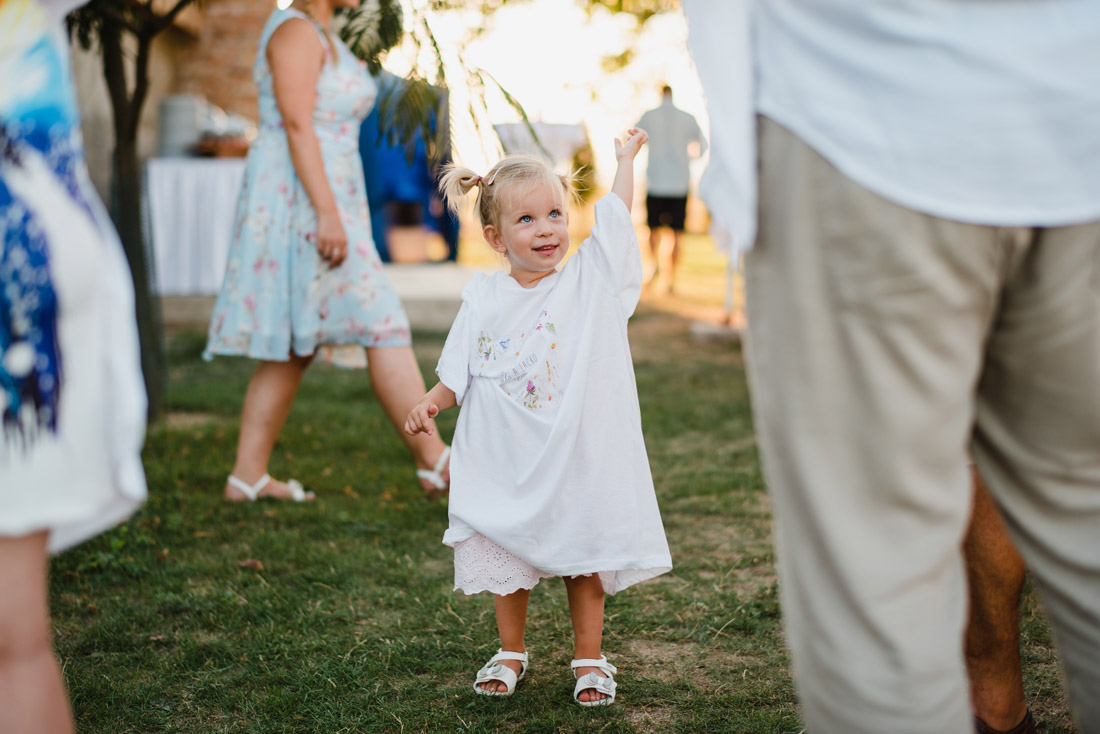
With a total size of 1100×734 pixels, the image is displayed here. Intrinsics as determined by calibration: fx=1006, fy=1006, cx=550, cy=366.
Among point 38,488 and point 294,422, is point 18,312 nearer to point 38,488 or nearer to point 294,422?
point 38,488

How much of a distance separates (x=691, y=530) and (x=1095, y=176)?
2.48 metres

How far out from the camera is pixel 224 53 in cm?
1123

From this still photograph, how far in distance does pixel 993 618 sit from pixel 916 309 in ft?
3.35

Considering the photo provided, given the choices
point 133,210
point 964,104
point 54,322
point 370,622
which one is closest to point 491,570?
point 370,622

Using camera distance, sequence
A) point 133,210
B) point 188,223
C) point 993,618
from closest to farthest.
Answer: point 993,618 < point 133,210 < point 188,223

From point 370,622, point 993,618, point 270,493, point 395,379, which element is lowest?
point 270,493

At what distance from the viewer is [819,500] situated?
1.11 meters

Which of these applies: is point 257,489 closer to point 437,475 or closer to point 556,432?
point 437,475

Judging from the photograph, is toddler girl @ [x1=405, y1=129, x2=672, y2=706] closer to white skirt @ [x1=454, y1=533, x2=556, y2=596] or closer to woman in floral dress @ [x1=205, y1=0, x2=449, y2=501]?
white skirt @ [x1=454, y1=533, x2=556, y2=596]

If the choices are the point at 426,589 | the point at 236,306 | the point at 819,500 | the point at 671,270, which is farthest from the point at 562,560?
the point at 671,270

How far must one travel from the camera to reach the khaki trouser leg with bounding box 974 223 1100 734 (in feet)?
3.56

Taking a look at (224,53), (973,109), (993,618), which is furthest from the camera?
(224,53)

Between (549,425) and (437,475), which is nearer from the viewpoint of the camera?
(549,425)

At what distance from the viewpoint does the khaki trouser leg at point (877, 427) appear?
108 cm
